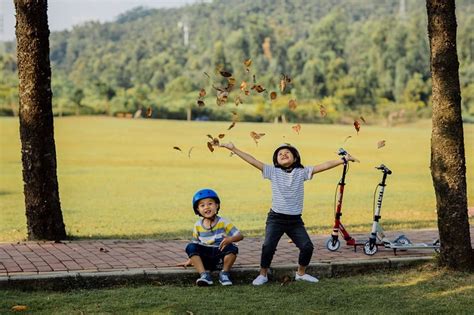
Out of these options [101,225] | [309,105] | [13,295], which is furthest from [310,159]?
[309,105]

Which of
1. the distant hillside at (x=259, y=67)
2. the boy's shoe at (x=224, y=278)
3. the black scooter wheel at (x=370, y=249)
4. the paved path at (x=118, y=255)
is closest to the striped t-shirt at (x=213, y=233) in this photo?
the boy's shoe at (x=224, y=278)

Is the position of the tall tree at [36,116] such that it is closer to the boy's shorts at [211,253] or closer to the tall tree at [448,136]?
the boy's shorts at [211,253]

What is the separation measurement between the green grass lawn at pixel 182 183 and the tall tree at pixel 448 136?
2.64m

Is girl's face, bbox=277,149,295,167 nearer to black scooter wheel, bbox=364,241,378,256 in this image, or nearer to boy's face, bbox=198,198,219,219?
boy's face, bbox=198,198,219,219

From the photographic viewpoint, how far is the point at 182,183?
928 inches

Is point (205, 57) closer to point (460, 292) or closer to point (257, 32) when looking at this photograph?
point (257, 32)

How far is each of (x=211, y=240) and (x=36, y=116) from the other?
2976 millimetres

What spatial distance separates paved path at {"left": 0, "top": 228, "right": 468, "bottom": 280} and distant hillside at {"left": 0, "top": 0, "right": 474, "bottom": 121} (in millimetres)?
52217

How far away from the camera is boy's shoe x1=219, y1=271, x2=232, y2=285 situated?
22.0 feet

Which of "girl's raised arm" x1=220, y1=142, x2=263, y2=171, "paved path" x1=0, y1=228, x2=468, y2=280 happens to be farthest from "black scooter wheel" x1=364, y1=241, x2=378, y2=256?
"girl's raised arm" x1=220, y1=142, x2=263, y2=171

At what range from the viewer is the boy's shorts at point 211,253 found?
6.88 metres

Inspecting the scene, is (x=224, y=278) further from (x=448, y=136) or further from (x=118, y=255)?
(x=448, y=136)

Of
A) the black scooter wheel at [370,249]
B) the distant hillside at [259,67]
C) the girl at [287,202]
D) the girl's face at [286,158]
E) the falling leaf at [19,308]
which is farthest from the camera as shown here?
the distant hillside at [259,67]

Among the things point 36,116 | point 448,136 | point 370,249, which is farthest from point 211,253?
point 36,116
